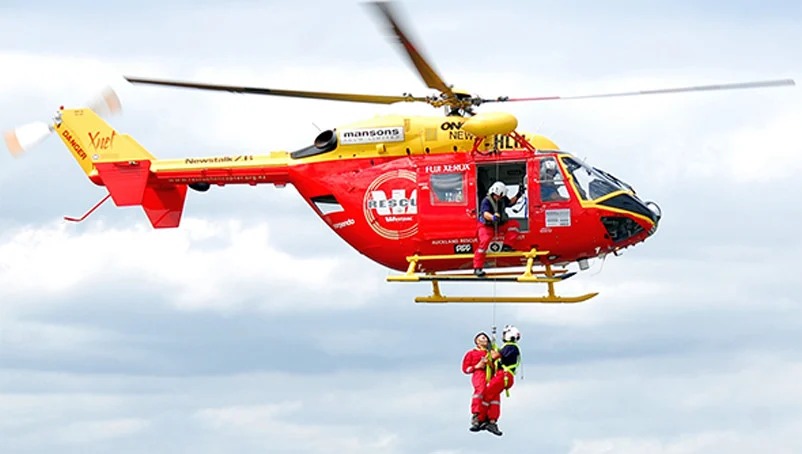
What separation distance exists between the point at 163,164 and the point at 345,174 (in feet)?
11.4

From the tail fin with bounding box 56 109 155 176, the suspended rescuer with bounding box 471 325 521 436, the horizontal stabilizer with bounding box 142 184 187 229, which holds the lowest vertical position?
the suspended rescuer with bounding box 471 325 521 436

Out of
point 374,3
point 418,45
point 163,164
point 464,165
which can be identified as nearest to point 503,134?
point 464,165

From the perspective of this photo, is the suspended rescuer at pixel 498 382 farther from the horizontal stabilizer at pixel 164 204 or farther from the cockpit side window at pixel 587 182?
the horizontal stabilizer at pixel 164 204

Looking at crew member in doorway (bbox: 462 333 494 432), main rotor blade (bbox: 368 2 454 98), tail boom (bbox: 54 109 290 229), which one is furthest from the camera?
tail boom (bbox: 54 109 290 229)

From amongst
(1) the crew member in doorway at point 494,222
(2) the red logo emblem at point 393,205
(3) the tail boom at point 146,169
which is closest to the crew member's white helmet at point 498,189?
(1) the crew member in doorway at point 494,222

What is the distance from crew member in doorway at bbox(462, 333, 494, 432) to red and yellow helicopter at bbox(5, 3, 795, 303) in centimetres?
134

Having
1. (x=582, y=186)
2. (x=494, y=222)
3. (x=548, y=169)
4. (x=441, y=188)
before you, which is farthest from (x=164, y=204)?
(x=582, y=186)

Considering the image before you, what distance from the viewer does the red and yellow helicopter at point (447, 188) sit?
72.8 feet

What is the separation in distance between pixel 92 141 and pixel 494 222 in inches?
309

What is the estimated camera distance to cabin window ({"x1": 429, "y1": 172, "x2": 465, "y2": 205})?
22516 millimetres

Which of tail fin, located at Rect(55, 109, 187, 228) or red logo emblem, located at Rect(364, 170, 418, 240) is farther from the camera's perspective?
tail fin, located at Rect(55, 109, 187, 228)

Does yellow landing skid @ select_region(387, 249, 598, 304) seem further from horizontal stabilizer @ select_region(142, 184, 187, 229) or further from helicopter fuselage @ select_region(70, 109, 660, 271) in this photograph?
horizontal stabilizer @ select_region(142, 184, 187, 229)

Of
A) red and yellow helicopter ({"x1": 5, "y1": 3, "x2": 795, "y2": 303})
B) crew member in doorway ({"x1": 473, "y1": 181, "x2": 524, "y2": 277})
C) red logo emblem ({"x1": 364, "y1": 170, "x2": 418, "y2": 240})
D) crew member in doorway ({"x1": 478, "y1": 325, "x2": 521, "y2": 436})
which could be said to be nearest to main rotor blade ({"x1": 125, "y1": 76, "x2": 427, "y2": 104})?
red and yellow helicopter ({"x1": 5, "y1": 3, "x2": 795, "y2": 303})

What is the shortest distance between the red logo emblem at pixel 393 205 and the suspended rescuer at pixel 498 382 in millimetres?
2550
